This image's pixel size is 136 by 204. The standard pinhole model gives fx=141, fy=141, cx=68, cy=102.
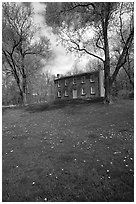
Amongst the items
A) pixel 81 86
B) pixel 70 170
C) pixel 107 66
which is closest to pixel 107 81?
pixel 107 66

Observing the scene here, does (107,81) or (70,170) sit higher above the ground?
(107,81)

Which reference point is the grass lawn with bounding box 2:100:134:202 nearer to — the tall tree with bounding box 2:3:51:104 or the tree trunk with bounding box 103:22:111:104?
the tree trunk with bounding box 103:22:111:104

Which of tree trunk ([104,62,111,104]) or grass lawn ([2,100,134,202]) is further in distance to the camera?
tree trunk ([104,62,111,104])

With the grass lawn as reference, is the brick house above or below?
above

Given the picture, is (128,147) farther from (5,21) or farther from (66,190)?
(5,21)

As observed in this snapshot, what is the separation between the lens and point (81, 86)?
46656 mm

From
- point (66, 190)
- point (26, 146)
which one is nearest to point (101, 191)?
point (66, 190)

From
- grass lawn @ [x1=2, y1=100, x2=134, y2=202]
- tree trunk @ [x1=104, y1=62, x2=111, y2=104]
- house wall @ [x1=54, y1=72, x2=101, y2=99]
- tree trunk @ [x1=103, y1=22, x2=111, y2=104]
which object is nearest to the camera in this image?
grass lawn @ [x1=2, y1=100, x2=134, y2=202]

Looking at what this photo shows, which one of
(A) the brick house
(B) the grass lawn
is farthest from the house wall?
(B) the grass lawn

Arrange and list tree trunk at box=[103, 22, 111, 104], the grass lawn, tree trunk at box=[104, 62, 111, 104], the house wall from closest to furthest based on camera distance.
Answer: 1. the grass lawn
2. tree trunk at box=[103, 22, 111, 104]
3. tree trunk at box=[104, 62, 111, 104]
4. the house wall

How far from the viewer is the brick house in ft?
141

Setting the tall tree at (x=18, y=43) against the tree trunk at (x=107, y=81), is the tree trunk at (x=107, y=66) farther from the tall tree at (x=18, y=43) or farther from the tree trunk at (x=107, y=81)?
the tall tree at (x=18, y=43)

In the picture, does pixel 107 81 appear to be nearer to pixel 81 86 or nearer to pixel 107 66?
pixel 107 66

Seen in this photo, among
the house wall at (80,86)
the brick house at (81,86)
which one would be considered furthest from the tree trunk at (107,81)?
the house wall at (80,86)
